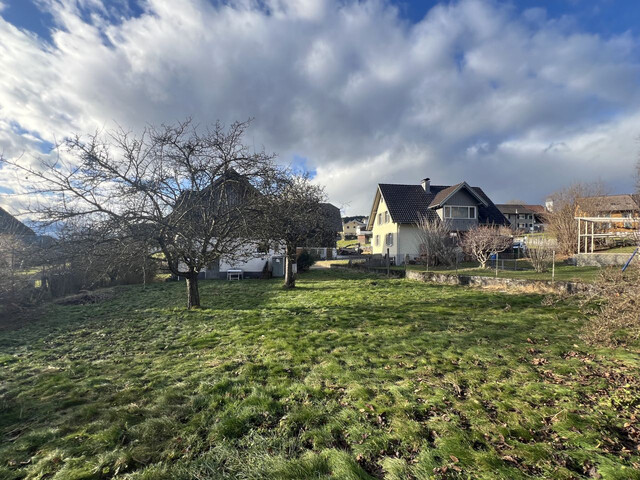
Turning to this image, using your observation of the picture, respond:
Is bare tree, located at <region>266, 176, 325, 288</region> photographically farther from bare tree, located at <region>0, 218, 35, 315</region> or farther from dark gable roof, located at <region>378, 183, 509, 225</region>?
dark gable roof, located at <region>378, 183, 509, 225</region>

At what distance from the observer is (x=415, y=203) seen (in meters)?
24.8

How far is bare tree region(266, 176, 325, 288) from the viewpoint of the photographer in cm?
926

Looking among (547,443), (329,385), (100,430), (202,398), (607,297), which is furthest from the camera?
(607,297)

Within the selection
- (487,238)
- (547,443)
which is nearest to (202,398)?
(547,443)

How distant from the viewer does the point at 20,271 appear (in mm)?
9406

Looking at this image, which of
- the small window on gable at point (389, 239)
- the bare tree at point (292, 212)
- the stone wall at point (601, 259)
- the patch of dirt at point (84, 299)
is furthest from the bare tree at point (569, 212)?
the patch of dirt at point (84, 299)

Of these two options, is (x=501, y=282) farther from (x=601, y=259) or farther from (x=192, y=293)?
(x=192, y=293)

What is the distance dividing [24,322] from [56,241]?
12.9 feet

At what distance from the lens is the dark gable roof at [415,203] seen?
23.5 meters

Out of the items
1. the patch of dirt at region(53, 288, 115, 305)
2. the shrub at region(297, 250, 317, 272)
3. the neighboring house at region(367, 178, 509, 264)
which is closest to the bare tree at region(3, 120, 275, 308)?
the patch of dirt at region(53, 288, 115, 305)

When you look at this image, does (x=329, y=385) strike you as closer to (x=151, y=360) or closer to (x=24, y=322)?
(x=151, y=360)

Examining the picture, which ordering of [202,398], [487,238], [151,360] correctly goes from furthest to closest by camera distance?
[487,238], [151,360], [202,398]

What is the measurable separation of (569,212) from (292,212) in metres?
20.1

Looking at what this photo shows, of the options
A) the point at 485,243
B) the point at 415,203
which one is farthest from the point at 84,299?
the point at 415,203
